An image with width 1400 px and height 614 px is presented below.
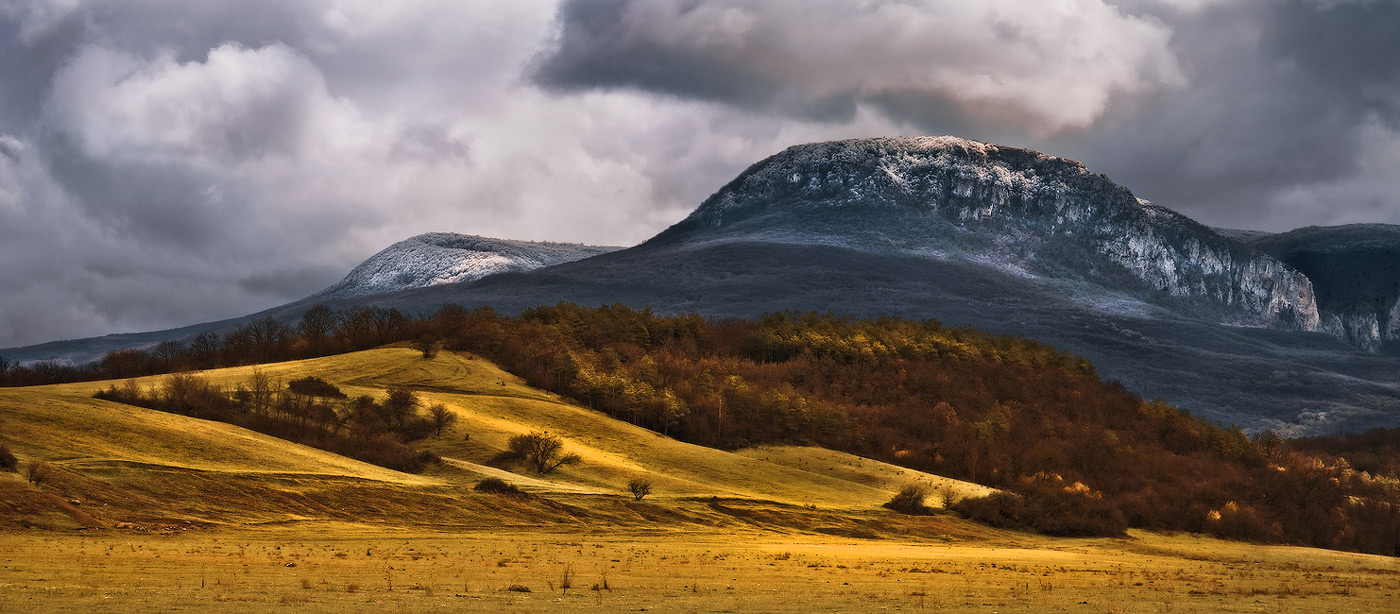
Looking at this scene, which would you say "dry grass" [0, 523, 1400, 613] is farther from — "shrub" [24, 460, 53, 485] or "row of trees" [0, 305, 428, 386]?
"row of trees" [0, 305, 428, 386]

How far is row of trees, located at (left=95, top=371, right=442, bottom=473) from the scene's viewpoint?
356 ft

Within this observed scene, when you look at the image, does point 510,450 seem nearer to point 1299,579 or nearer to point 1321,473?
point 1299,579

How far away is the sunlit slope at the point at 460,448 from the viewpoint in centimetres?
8694

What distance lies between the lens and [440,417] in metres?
118

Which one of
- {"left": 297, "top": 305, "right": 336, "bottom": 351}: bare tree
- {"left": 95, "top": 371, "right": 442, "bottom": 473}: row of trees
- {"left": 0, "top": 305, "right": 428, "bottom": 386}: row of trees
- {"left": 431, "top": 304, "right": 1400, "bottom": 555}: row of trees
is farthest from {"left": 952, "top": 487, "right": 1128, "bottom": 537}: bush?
{"left": 297, "top": 305, "right": 336, "bottom": 351}: bare tree

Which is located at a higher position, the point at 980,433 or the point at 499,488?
the point at 980,433

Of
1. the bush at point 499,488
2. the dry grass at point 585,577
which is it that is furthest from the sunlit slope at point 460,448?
the dry grass at point 585,577

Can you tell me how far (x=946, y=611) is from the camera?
4000cm

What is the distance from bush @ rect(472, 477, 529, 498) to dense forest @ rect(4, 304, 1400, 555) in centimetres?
4696

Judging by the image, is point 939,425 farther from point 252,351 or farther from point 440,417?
point 252,351

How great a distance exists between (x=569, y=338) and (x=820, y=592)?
144m

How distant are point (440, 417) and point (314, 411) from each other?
12.7m

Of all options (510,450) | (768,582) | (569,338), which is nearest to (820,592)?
(768,582)

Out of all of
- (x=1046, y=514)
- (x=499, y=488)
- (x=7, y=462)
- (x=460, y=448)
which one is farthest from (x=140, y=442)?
(x=1046, y=514)
